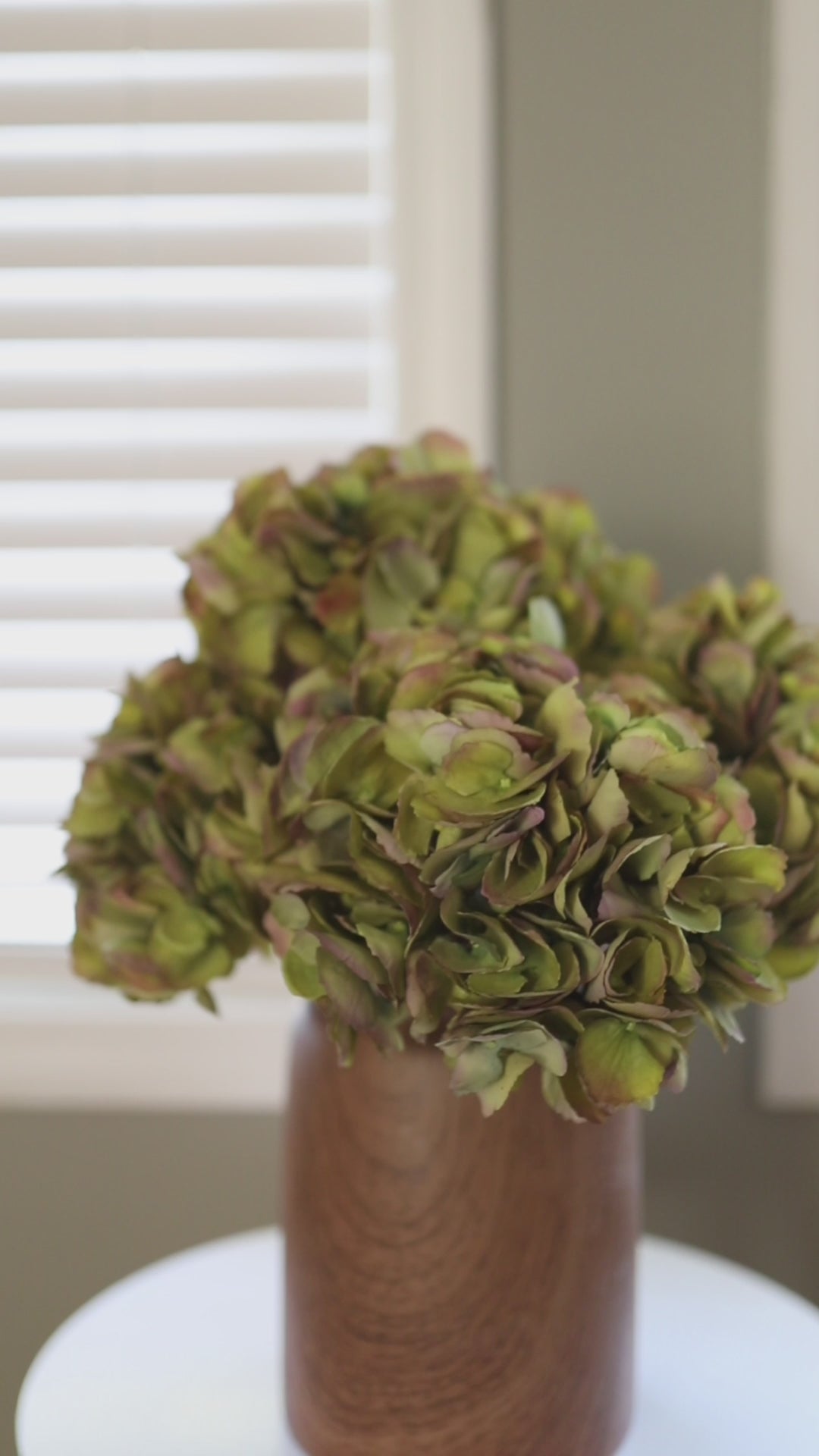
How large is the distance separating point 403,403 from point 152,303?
0.68 ft

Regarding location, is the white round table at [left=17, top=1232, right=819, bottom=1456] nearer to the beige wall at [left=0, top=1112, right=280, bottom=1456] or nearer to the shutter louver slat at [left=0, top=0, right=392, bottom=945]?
the beige wall at [left=0, top=1112, right=280, bottom=1456]

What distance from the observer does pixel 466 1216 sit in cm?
58

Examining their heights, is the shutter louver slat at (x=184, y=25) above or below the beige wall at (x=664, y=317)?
above

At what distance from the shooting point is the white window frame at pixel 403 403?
905 millimetres

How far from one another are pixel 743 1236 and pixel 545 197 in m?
0.78

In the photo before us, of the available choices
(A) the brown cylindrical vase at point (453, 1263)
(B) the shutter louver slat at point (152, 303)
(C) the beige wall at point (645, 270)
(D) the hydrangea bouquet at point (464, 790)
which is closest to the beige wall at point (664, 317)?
(C) the beige wall at point (645, 270)

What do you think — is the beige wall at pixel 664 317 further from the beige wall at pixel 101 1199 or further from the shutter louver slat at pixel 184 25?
the beige wall at pixel 101 1199

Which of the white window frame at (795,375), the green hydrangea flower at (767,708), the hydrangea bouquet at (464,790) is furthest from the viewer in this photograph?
the white window frame at (795,375)

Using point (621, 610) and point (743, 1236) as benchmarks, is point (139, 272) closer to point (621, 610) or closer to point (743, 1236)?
point (621, 610)

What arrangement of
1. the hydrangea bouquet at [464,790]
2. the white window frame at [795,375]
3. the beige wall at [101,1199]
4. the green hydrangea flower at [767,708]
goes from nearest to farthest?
1. the hydrangea bouquet at [464,790]
2. the green hydrangea flower at [767,708]
3. the white window frame at [795,375]
4. the beige wall at [101,1199]

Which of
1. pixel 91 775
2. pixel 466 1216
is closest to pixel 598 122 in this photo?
pixel 91 775

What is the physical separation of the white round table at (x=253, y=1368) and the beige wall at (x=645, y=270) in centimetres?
20

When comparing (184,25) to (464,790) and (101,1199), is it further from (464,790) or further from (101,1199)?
(101,1199)

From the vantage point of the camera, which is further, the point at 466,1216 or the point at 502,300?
the point at 502,300
